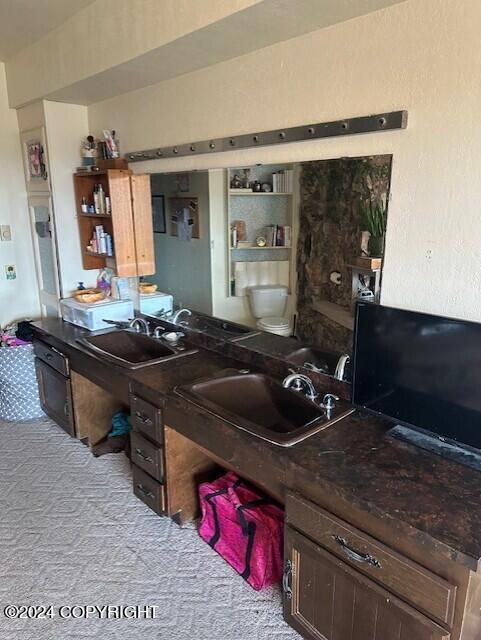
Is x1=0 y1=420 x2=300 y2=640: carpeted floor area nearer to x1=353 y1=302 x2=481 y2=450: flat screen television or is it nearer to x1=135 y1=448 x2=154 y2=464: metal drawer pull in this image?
x1=135 y1=448 x2=154 y2=464: metal drawer pull

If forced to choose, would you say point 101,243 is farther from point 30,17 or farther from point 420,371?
point 420,371

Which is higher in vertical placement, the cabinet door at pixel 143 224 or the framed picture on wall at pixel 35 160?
the framed picture on wall at pixel 35 160

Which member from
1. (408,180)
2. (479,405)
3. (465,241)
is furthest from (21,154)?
(479,405)

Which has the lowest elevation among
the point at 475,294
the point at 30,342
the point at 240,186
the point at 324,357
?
the point at 30,342

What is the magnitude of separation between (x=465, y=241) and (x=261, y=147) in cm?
100

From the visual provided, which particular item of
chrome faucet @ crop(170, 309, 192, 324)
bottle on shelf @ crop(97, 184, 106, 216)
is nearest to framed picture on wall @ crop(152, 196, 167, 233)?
bottle on shelf @ crop(97, 184, 106, 216)

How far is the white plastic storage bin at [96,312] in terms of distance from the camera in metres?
2.94

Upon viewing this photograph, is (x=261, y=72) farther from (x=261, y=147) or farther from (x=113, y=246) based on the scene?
(x=113, y=246)

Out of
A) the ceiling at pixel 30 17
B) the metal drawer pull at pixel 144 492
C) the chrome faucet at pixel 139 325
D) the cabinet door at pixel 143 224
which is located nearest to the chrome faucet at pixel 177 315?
the chrome faucet at pixel 139 325

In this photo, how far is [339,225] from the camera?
190 cm

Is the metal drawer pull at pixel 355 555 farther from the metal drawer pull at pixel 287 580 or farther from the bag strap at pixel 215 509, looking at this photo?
the bag strap at pixel 215 509

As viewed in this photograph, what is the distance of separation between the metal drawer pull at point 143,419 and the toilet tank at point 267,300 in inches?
28.4

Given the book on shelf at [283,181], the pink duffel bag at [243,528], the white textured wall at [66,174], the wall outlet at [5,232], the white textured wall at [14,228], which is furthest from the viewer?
the wall outlet at [5,232]

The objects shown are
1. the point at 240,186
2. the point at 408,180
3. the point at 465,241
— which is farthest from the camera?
the point at 240,186
